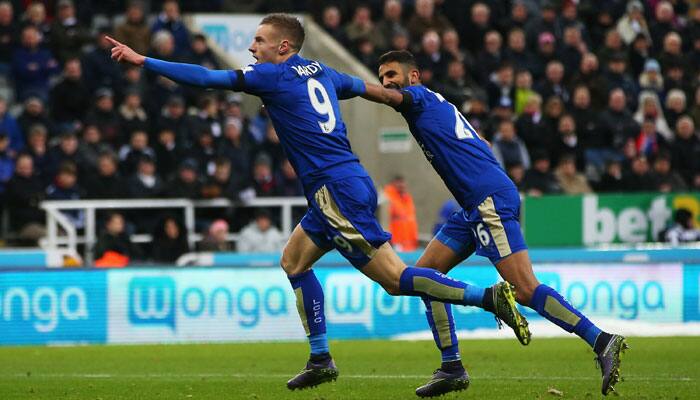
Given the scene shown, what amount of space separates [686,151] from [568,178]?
2.82 meters

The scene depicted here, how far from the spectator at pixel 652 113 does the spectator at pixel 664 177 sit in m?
1.10

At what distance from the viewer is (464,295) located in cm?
869

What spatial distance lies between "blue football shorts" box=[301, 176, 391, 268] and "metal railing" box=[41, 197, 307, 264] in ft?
27.4

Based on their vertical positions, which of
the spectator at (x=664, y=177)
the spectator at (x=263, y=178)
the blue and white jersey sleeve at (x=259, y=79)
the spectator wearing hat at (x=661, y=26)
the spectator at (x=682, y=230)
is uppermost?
the spectator wearing hat at (x=661, y=26)

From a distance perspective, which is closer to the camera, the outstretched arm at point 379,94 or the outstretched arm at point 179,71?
the outstretched arm at point 179,71

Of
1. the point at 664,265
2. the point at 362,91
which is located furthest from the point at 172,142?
the point at 362,91

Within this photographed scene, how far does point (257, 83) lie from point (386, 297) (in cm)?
680

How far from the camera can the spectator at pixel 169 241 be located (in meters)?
17.0

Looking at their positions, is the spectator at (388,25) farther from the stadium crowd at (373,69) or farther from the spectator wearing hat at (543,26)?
the spectator wearing hat at (543,26)

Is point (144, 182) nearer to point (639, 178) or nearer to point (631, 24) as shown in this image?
point (639, 178)

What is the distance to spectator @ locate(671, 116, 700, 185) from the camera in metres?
21.7

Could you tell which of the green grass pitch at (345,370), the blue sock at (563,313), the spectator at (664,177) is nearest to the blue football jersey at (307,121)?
the blue sock at (563,313)

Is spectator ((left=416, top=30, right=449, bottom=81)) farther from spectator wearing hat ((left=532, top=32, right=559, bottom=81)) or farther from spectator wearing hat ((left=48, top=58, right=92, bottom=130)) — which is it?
spectator wearing hat ((left=48, top=58, right=92, bottom=130))

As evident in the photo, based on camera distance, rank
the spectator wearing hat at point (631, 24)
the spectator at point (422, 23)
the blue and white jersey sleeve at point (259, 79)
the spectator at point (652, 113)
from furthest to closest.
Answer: the spectator wearing hat at point (631, 24)
the spectator at point (652, 113)
the spectator at point (422, 23)
the blue and white jersey sleeve at point (259, 79)
